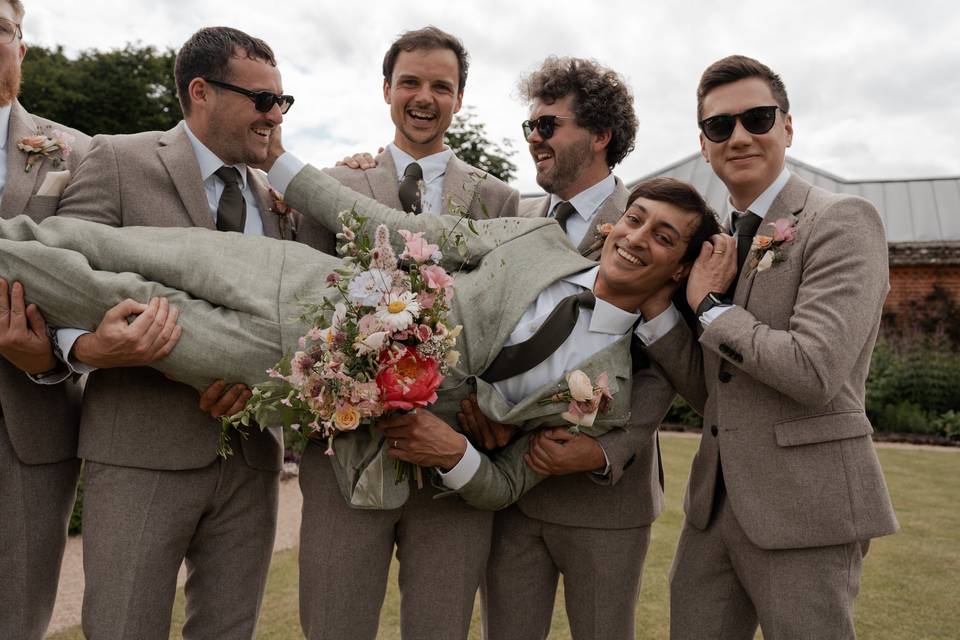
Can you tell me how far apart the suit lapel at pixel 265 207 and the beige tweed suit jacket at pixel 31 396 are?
72 cm

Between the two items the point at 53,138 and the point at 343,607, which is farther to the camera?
the point at 53,138

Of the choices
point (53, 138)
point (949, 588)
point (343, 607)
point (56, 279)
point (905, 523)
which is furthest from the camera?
point (905, 523)

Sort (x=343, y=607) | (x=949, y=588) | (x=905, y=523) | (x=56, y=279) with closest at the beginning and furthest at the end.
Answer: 1. (x=56, y=279)
2. (x=343, y=607)
3. (x=949, y=588)
4. (x=905, y=523)

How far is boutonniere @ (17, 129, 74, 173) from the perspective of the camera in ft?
9.89

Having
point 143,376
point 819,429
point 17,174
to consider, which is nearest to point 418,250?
point 143,376

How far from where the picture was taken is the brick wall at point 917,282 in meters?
16.7

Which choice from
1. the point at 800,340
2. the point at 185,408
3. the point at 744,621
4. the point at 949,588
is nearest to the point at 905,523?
the point at 949,588

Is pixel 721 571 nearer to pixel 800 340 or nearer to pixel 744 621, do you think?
pixel 744 621

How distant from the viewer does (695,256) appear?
3174 millimetres

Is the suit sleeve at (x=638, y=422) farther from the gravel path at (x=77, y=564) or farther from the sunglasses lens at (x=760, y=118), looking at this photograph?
the gravel path at (x=77, y=564)

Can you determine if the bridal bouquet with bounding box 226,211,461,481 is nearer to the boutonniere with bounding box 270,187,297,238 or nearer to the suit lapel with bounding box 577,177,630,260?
the boutonniere with bounding box 270,187,297,238

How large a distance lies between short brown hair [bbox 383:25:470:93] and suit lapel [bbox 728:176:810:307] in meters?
1.73

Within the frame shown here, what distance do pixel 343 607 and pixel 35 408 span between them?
1432 millimetres

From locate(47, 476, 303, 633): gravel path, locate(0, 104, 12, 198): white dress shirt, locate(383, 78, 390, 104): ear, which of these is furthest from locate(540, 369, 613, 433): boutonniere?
locate(0, 104, 12, 198): white dress shirt
